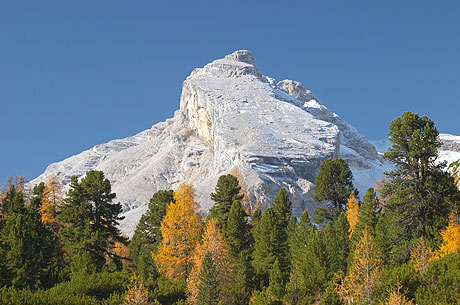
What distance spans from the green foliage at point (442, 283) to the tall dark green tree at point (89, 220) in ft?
80.3

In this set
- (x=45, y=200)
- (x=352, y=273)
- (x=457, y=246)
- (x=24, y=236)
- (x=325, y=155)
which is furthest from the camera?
(x=325, y=155)

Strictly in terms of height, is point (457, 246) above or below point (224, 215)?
below

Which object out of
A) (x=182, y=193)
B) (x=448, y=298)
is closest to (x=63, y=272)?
(x=182, y=193)

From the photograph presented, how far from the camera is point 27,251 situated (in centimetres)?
3170

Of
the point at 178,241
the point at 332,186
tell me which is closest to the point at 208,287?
the point at 178,241

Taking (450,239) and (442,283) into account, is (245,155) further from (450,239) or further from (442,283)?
(442,283)

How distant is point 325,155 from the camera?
6609 inches

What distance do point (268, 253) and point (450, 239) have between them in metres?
15.4

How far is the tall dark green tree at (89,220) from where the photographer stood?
38.8 m

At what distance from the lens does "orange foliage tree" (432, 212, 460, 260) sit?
29.8 m

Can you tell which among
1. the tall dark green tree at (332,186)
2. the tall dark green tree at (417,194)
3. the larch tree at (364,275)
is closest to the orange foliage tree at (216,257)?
the larch tree at (364,275)

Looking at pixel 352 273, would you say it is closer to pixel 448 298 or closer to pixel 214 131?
pixel 448 298

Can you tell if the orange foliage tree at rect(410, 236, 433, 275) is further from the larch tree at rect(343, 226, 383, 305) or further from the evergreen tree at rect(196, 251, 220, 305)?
the evergreen tree at rect(196, 251, 220, 305)

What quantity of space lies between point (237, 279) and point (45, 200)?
84.7ft
